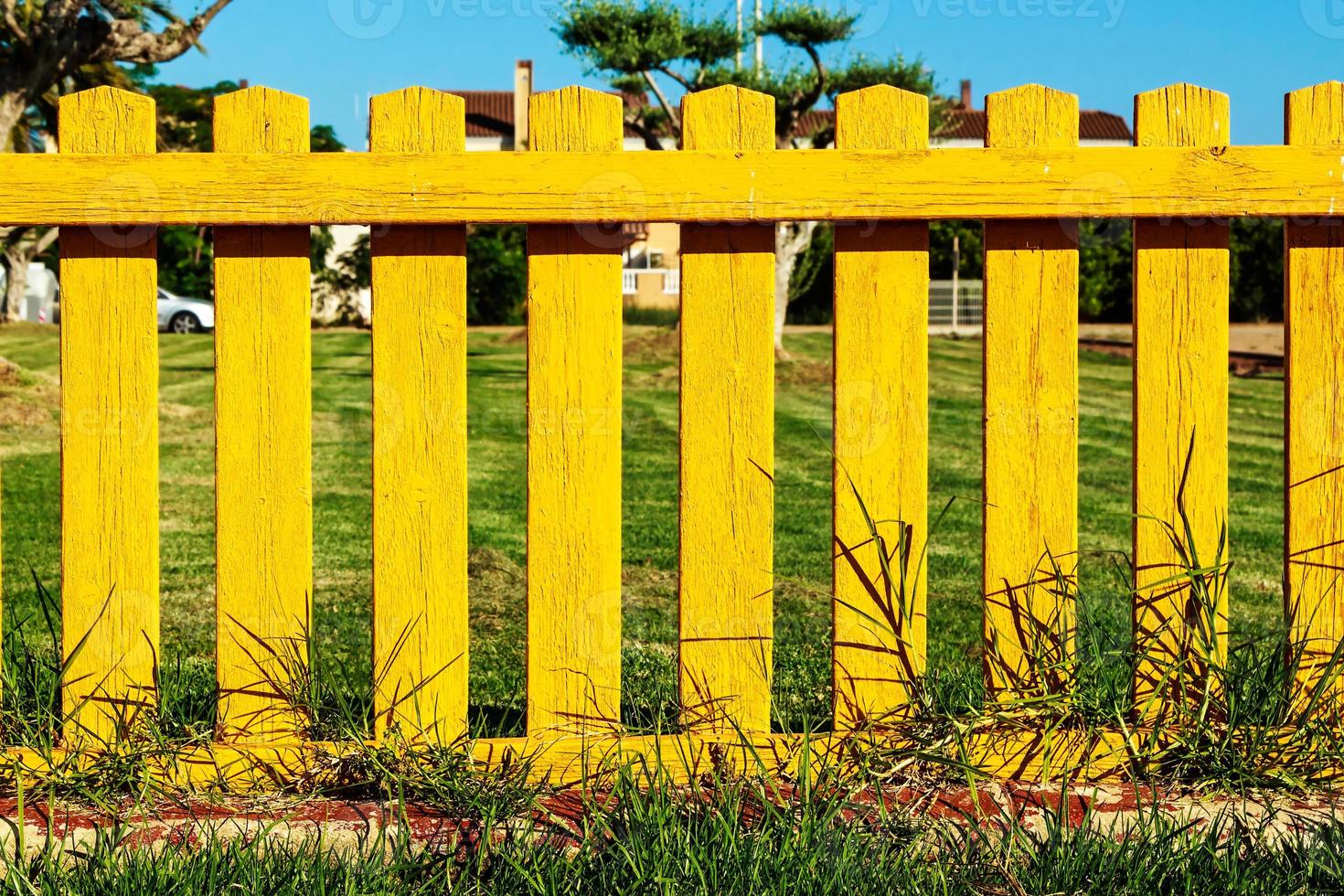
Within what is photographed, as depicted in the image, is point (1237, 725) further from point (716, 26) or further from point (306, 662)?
point (716, 26)

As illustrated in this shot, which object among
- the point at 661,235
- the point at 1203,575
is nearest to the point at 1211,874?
the point at 1203,575

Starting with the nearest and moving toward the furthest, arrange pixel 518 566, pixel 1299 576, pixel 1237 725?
pixel 1237 725 < pixel 1299 576 < pixel 518 566

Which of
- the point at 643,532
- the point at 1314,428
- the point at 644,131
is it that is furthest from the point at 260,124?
the point at 644,131

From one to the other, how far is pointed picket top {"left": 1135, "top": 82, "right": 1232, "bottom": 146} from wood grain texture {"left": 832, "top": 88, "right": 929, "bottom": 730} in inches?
17.7

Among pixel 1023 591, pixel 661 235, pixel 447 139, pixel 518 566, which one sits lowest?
pixel 518 566

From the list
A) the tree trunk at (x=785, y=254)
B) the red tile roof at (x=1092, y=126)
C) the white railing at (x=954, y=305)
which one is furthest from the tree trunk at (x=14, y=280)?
the red tile roof at (x=1092, y=126)

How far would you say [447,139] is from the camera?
2779mm

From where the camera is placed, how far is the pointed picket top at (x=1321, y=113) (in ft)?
9.23

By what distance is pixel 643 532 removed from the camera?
6473 mm

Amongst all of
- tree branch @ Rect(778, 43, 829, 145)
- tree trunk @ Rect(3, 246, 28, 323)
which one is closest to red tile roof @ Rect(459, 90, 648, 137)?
tree trunk @ Rect(3, 246, 28, 323)

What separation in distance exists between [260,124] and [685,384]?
1008 mm

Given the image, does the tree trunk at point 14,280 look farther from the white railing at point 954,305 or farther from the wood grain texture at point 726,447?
the wood grain texture at point 726,447

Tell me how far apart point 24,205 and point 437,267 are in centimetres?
83

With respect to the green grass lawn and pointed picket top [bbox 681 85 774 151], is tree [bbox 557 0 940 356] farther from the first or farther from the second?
pointed picket top [bbox 681 85 774 151]
